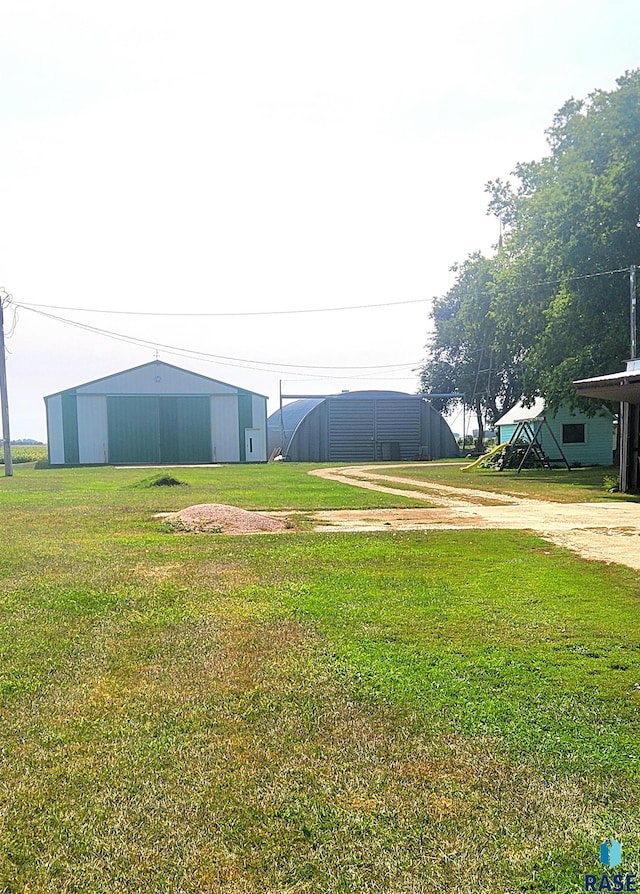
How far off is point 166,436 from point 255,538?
36800 millimetres

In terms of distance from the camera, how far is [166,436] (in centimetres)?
4581

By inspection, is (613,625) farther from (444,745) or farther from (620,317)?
(620,317)

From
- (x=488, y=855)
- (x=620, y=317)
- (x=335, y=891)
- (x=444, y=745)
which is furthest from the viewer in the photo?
(x=620, y=317)

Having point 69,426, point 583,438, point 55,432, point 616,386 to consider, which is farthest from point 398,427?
point 616,386

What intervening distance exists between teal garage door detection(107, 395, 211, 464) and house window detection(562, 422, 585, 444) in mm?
23729

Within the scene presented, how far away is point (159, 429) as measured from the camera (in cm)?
4556

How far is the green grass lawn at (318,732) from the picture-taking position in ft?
8.36

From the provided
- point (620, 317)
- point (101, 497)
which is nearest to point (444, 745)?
point (101, 497)

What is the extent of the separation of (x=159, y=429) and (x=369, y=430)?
14737 millimetres

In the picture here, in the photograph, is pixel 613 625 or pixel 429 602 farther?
pixel 429 602

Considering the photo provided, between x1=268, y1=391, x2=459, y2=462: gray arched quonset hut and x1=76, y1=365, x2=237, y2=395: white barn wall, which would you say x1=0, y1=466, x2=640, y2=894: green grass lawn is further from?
x1=268, y1=391, x2=459, y2=462: gray arched quonset hut

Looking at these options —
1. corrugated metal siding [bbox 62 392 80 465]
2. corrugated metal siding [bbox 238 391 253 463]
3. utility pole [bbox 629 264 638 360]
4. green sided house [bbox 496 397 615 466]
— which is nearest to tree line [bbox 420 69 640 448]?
utility pole [bbox 629 264 638 360]

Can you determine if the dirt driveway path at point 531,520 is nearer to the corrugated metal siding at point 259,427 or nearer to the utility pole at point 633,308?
the utility pole at point 633,308

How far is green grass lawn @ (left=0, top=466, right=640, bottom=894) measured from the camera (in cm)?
255
